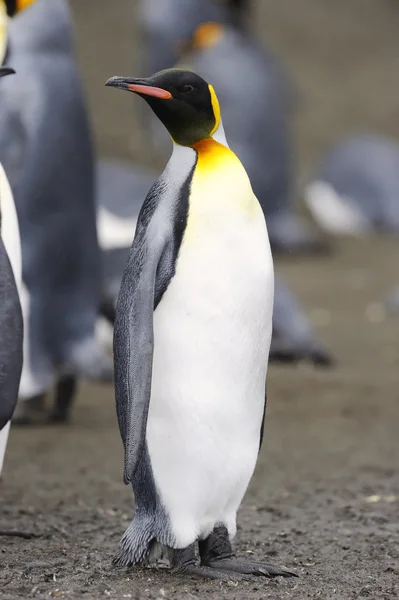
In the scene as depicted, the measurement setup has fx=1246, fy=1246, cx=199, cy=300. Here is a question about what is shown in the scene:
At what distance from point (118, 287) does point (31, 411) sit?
1015mm

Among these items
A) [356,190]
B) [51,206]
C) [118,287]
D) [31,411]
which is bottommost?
[356,190]

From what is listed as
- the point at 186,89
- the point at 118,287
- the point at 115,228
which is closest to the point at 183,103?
the point at 186,89

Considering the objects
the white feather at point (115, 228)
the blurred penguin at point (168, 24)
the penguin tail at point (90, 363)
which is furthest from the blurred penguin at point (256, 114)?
the penguin tail at point (90, 363)

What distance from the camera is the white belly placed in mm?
2611

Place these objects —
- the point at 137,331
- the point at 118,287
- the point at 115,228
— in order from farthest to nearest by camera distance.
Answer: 1. the point at 115,228
2. the point at 118,287
3. the point at 137,331

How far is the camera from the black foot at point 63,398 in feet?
16.2

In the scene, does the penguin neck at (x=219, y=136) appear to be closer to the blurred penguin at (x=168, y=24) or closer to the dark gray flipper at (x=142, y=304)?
the dark gray flipper at (x=142, y=304)

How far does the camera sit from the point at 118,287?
5836 millimetres

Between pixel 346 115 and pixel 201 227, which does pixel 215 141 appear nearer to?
pixel 201 227

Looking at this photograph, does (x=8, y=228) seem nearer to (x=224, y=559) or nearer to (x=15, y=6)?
(x=224, y=559)

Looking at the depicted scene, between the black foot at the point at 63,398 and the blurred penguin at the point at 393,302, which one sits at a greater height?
the black foot at the point at 63,398

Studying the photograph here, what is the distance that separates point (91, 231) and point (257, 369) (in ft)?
7.54

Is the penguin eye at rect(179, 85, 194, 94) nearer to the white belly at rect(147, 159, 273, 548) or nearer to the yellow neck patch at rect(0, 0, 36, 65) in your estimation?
the white belly at rect(147, 159, 273, 548)

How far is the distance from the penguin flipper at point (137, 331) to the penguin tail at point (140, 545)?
161 millimetres
